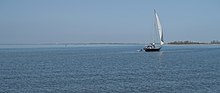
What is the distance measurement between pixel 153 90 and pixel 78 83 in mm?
8351

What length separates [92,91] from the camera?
3288cm

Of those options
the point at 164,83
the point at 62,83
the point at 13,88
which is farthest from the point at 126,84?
the point at 13,88

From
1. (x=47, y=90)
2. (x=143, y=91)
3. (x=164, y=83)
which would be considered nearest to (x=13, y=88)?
(x=47, y=90)

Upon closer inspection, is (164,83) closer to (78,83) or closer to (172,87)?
(172,87)

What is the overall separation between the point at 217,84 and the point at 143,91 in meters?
7.70

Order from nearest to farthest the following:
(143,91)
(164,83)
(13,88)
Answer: (143,91) < (13,88) < (164,83)

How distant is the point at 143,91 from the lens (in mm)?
32688

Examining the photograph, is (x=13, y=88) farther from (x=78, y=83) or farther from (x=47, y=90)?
(x=78, y=83)

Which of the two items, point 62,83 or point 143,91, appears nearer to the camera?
point 143,91

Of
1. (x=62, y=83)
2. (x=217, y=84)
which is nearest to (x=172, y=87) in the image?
(x=217, y=84)

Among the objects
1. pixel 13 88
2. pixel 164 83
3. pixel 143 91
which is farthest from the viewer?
pixel 164 83

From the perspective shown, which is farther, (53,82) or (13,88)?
(53,82)

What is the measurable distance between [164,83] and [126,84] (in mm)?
3668

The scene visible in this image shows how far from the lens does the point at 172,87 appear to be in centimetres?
3475
